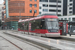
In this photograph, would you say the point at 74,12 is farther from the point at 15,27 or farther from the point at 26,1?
the point at 15,27

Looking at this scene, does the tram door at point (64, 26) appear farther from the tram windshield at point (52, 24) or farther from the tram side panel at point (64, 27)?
the tram windshield at point (52, 24)

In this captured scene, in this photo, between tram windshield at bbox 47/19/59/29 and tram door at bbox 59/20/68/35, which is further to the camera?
tram door at bbox 59/20/68/35

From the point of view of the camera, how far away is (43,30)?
Result: 81.7 feet

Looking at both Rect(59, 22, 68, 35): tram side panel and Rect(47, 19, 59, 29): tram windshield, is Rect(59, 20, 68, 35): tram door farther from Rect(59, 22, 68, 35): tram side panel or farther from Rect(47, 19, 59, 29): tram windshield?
Rect(47, 19, 59, 29): tram windshield

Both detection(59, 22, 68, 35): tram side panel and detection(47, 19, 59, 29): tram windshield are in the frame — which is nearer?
detection(47, 19, 59, 29): tram windshield

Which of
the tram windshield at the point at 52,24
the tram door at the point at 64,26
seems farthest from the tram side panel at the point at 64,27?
the tram windshield at the point at 52,24

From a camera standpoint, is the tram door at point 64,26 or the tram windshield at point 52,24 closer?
the tram windshield at point 52,24

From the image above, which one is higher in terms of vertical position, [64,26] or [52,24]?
[52,24]

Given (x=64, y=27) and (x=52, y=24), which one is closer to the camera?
(x=52, y=24)

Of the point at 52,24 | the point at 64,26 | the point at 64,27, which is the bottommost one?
the point at 64,27

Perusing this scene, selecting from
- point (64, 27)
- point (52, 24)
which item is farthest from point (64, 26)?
point (52, 24)

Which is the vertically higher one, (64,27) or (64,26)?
(64,26)

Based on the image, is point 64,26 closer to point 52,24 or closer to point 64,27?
point 64,27

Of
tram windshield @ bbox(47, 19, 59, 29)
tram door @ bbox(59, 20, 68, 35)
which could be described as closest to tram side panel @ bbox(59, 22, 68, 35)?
tram door @ bbox(59, 20, 68, 35)
